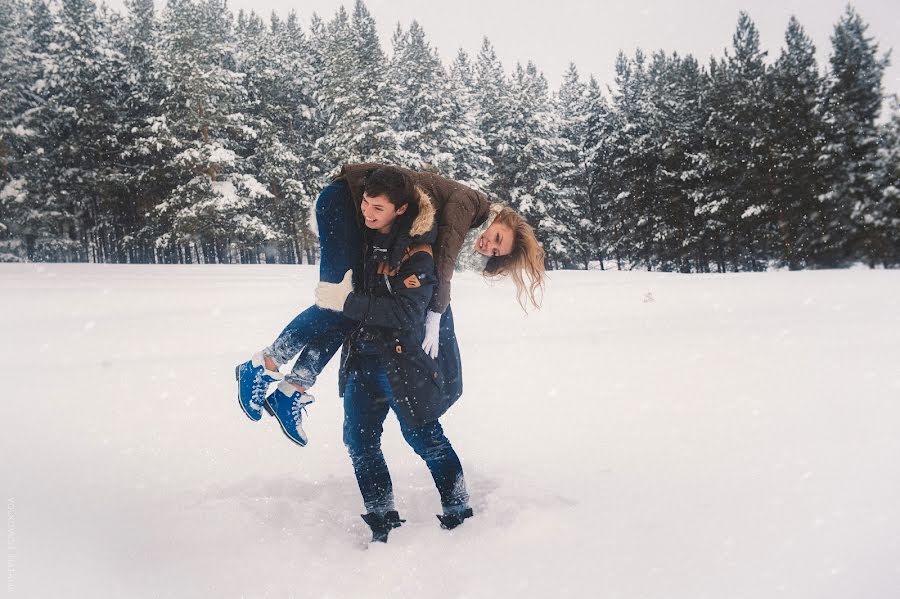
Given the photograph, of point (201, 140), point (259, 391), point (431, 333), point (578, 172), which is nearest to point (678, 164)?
point (578, 172)

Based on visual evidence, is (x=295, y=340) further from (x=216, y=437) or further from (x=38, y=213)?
(x=38, y=213)

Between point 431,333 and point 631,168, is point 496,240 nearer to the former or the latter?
point 431,333

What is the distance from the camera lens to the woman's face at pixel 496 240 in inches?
126

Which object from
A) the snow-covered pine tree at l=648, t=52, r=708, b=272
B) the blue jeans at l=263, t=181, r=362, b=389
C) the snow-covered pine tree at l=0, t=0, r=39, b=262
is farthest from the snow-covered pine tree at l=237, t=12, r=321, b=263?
the blue jeans at l=263, t=181, r=362, b=389

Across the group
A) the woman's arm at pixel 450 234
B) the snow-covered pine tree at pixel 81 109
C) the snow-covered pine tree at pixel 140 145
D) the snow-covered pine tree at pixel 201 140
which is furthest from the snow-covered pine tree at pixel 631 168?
the woman's arm at pixel 450 234

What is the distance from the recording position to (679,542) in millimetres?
2543

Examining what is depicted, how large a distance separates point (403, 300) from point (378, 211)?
42 centimetres

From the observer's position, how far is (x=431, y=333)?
2771mm

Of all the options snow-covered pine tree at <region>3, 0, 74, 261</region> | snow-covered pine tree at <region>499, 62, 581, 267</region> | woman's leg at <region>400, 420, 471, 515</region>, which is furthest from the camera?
snow-covered pine tree at <region>499, 62, 581, 267</region>

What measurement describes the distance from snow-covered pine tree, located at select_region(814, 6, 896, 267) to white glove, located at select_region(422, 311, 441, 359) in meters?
29.4

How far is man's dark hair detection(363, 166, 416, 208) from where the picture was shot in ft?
8.34

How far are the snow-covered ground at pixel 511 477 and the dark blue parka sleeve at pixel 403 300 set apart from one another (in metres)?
1.10

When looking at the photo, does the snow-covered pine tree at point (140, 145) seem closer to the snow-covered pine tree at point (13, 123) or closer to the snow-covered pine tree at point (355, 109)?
the snow-covered pine tree at point (13, 123)

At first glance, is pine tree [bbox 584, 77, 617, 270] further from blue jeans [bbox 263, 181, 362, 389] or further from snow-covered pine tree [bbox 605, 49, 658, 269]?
blue jeans [bbox 263, 181, 362, 389]
